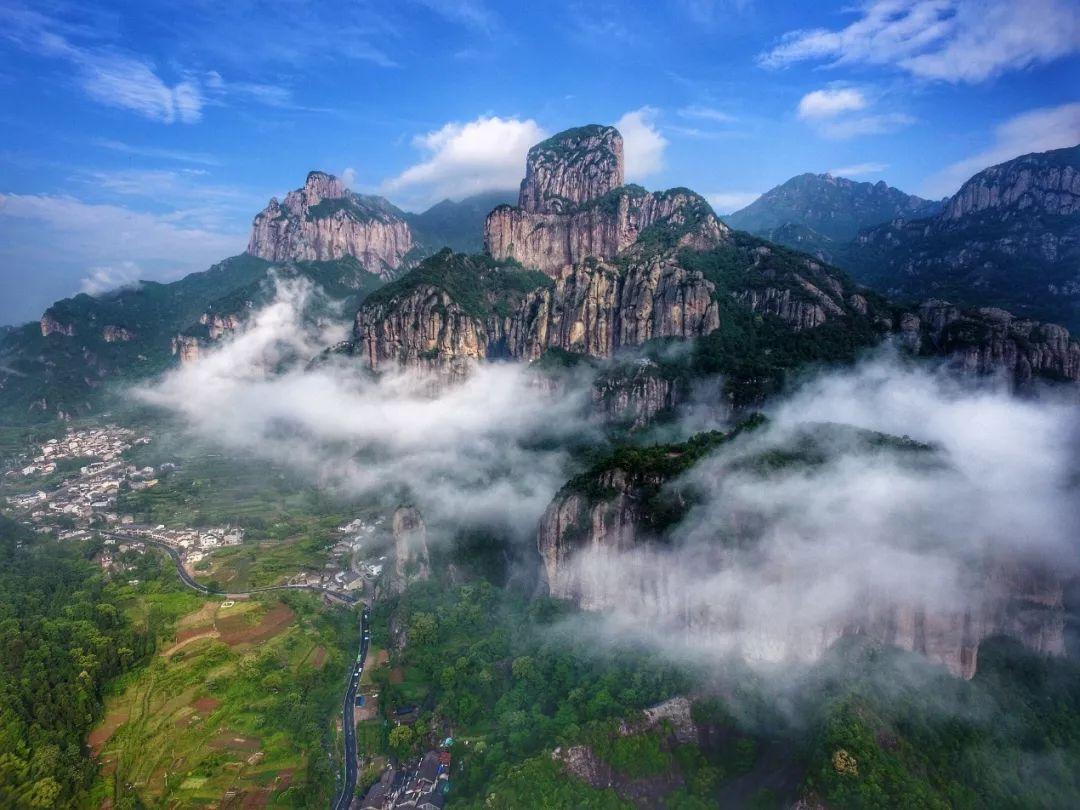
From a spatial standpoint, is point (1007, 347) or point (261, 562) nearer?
point (261, 562)

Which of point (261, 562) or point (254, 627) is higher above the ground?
point (261, 562)

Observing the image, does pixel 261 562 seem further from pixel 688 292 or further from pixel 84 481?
pixel 688 292

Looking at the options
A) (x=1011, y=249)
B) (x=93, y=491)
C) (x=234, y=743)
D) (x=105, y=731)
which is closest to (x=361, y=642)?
(x=234, y=743)

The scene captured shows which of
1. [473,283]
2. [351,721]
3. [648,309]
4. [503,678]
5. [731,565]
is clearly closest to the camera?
[731,565]

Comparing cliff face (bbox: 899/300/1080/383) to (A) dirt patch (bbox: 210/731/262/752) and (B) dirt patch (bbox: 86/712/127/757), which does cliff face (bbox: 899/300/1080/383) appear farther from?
(B) dirt patch (bbox: 86/712/127/757)

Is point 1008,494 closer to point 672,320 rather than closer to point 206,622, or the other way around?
point 672,320
